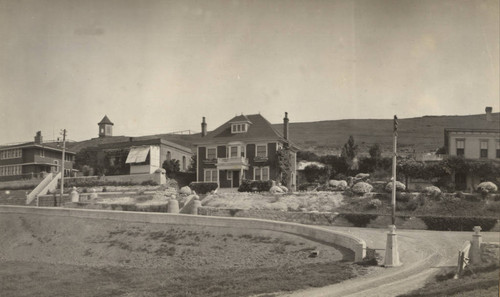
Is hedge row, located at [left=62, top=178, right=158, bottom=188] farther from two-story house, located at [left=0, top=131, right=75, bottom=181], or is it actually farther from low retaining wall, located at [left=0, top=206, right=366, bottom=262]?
low retaining wall, located at [left=0, top=206, right=366, bottom=262]

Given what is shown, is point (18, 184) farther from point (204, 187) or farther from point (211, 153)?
point (211, 153)

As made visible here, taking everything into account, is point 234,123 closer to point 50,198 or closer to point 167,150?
point 167,150

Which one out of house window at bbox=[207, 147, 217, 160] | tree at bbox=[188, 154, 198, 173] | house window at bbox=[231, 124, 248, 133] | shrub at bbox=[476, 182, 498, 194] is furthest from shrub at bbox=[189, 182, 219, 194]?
shrub at bbox=[476, 182, 498, 194]

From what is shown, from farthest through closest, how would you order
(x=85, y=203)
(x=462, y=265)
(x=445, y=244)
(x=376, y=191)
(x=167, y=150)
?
1. (x=167, y=150)
2. (x=85, y=203)
3. (x=376, y=191)
4. (x=445, y=244)
5. (x=462, y=265)

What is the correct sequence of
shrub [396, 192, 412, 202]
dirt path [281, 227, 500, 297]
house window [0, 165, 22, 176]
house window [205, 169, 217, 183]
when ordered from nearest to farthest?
dirt path [281, 227, 500, 297], shrub [396, 192, 412, 202], house window [0, 165, 22, 176], house window [205, 169, 217, 183]

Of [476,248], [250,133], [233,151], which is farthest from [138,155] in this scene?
[476,248]

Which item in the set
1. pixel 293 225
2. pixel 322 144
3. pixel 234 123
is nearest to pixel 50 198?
pixel 234 123
